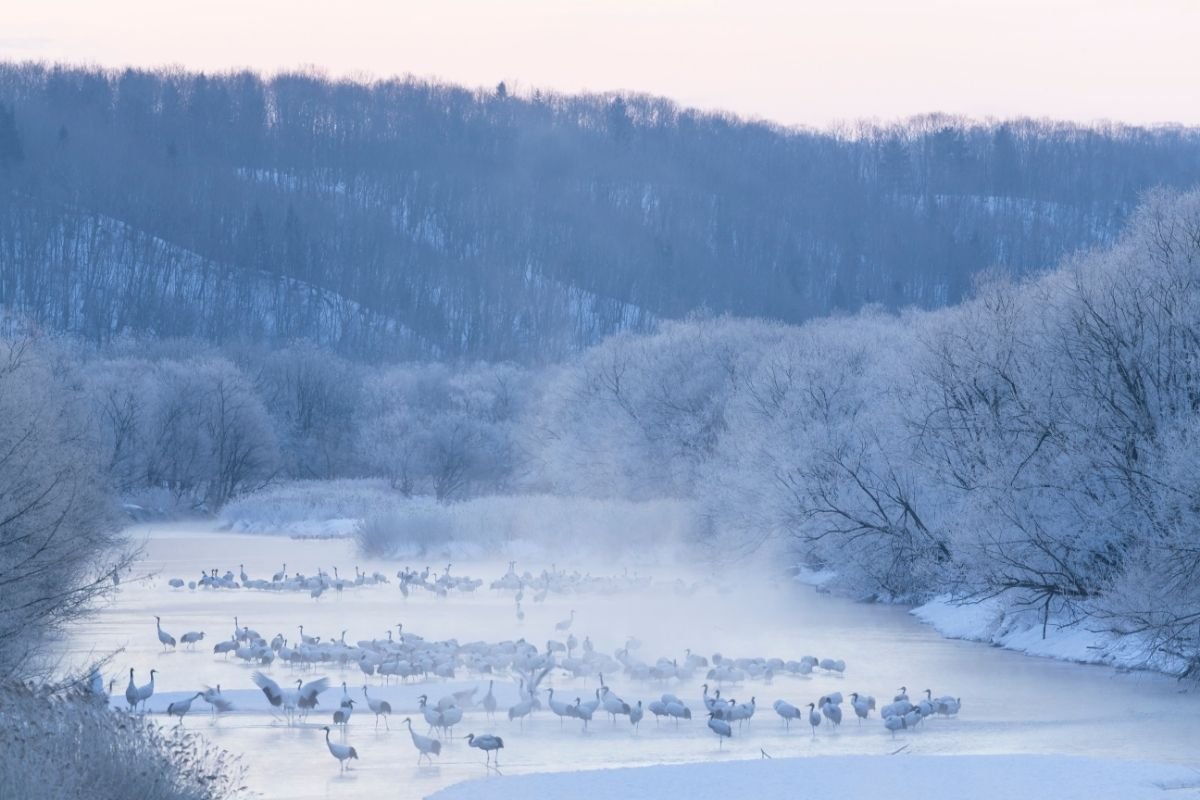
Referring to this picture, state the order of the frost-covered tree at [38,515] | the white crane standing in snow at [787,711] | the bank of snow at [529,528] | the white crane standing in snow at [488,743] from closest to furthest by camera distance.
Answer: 1. the frost-covered tree at [38,515]
2. the white crane standing in snow at [488,743]
3. the white crane standing in snow at [787,711]
4. the bank of snow at [529,528]

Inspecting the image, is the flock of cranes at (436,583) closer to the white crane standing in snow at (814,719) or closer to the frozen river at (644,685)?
the frozen river at (644,685)

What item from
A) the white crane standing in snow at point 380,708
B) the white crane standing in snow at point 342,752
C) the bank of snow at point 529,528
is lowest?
the bank of snow at point 529,528

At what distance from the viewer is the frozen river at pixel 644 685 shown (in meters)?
16.2

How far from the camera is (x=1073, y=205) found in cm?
12325

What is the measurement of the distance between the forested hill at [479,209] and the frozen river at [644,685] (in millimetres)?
68946

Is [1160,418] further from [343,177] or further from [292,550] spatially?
[343,177]

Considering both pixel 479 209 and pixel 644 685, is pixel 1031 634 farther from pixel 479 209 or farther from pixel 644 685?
pixel 479 209

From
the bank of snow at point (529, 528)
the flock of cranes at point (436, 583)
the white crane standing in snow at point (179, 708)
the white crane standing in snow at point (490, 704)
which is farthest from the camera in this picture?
the bank of snow at point (529, 528)

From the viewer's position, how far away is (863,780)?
46.5 ft

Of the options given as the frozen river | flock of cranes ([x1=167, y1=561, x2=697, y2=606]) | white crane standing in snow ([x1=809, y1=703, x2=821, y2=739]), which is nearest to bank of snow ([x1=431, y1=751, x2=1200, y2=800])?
the frozen river

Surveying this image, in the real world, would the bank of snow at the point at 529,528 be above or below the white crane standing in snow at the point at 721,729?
below

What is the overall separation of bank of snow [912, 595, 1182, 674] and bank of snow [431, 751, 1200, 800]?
7369mm

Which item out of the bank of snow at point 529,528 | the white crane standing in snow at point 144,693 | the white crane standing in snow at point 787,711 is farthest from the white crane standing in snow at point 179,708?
the bank of snow at point 529,528

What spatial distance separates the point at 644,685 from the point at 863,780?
789cm
